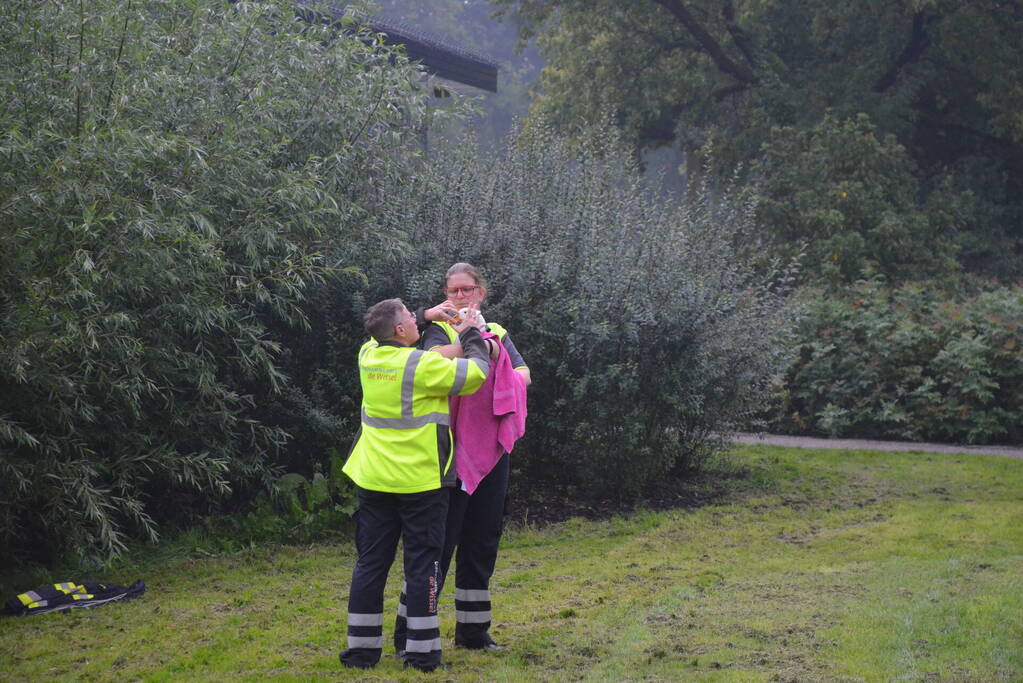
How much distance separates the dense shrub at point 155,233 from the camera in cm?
658

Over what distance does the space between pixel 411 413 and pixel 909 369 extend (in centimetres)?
1079

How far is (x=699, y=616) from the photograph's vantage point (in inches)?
251

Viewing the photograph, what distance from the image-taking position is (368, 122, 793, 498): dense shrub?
31.1 feet

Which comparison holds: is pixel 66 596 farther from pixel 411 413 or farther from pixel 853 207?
pixel 853 207

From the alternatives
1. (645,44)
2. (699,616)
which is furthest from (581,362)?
(645,44)

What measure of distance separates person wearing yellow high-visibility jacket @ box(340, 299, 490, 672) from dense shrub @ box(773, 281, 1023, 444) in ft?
30.9

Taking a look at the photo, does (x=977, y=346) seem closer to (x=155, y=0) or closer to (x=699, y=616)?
(x=699, y=616)

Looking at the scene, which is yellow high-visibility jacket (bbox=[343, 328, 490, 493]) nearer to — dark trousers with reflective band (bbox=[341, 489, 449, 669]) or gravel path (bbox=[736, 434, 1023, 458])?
dark trousers with reflective band (bbox=[341, 489, 449, 669])

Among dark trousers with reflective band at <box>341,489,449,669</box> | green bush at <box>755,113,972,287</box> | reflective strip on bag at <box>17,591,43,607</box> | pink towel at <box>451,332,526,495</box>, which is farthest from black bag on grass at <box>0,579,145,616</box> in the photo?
green bush at <box>755,113,972,287</box>

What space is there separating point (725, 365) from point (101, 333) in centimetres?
576

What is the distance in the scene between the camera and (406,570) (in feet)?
17.2

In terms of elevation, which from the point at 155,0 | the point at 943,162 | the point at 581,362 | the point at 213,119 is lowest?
the point at 581,362

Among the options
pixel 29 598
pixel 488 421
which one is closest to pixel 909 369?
pixel 488 421

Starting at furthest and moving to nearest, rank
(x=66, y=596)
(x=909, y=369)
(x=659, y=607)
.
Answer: (x=909, y=369)
(x=66, y=596)
(x=659, y=607)
